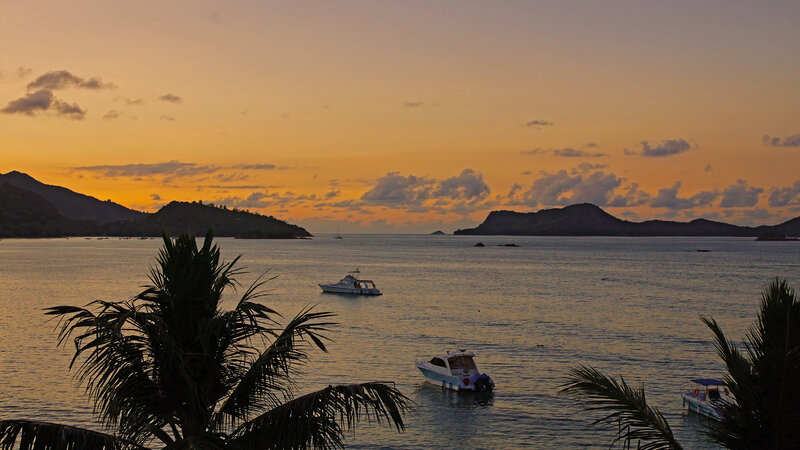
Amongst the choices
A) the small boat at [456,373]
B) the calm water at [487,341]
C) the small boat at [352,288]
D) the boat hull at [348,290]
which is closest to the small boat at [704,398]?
the calm water at [487,341]

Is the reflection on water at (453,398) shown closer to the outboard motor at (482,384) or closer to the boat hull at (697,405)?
the outboard motor at (482,384)

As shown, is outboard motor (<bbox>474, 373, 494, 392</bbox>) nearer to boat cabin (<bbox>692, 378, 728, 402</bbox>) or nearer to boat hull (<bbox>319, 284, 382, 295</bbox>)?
boat cabin (<bbox>692, 378, 728, 402</bbox>)

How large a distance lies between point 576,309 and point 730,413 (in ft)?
247

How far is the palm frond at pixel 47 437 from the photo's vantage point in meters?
9.34

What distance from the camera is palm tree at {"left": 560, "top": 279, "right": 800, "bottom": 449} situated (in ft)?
31.6

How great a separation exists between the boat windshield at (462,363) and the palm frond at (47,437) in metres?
35.0

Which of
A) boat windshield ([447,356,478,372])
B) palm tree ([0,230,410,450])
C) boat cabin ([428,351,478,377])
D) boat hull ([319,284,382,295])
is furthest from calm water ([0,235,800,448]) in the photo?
palm tree ([0,230,410,450])

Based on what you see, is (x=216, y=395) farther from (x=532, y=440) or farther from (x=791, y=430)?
(x=532, y=440)

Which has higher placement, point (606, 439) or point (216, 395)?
point (216, 395)

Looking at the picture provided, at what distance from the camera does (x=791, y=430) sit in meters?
9.62

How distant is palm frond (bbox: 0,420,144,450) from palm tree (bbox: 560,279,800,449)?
6.46 m

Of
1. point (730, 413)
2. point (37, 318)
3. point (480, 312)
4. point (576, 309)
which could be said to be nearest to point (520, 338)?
point (480, 312)

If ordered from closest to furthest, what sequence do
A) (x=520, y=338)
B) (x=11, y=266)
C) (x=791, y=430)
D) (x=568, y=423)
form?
(x=791, y=430) < (x=568, y=423) < (x=520, y=338) < (x=11, y=266)

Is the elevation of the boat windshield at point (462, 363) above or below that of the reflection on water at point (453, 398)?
above
